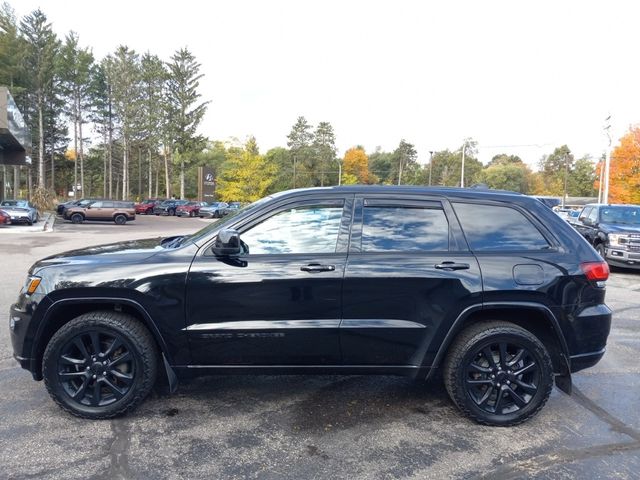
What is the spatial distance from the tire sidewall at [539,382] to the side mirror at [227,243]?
6.10ft

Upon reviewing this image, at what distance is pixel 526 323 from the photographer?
3.61 metres

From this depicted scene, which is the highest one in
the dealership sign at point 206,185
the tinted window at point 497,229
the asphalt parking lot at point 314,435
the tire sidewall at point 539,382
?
the dealership sign at point 206,185

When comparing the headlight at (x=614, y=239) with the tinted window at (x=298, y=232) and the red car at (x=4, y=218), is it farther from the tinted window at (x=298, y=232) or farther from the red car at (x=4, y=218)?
the red car at (x=4, y=218)

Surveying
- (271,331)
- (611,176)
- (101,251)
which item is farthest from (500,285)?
(611,176)

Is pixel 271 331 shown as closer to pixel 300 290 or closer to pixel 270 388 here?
pixel 300 290

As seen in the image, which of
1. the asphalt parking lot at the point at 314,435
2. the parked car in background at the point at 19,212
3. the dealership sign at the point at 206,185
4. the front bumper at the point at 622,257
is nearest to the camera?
the asphalt parking lot at the point at 314,435

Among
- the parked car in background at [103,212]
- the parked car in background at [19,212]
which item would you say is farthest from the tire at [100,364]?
the parked car in background at [103,212]

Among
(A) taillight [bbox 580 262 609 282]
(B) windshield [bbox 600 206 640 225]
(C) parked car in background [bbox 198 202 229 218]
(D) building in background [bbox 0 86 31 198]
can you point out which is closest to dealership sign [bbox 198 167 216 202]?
(C) parked car in background [bbox 198 202 229 218]

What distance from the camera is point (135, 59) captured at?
54188 millimetres

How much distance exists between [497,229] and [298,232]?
154 centimetres

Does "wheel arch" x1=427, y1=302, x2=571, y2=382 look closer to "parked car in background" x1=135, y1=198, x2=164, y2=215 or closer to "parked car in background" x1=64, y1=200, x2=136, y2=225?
"parked car in background" x1=64, y1=200, x2=136, y2=225

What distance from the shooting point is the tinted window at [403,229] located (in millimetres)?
3449

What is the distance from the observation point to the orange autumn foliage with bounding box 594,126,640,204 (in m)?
31.6

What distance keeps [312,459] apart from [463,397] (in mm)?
1241
